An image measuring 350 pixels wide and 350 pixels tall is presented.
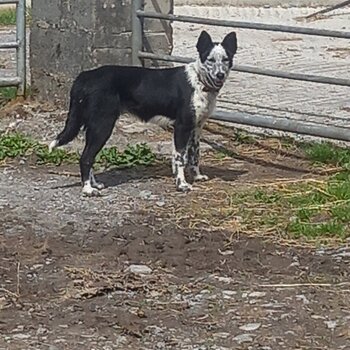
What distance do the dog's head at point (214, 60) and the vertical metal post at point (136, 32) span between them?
1750 mm

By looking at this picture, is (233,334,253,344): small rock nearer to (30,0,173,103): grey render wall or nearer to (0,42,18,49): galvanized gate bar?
(30,0,173,103): grey render wall

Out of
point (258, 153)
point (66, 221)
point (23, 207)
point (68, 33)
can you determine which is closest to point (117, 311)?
point (66, 221)

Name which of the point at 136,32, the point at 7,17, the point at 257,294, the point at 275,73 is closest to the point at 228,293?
the point at 257,294

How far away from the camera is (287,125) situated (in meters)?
8.41

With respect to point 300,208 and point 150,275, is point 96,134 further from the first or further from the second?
point 150,275

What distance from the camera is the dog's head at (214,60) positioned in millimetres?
7504

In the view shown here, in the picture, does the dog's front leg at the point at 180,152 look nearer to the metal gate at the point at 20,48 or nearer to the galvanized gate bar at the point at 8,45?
the galvanized gate bar at the point at 8,45

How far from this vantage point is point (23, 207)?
7.23 m

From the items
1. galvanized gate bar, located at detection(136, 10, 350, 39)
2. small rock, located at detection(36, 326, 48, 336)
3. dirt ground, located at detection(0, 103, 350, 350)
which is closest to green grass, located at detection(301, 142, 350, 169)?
dirt ground, located at detection(0, 103, 350, 350)

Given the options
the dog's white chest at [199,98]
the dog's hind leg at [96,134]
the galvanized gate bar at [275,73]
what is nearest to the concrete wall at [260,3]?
the galvanized gate bar at [275,73]

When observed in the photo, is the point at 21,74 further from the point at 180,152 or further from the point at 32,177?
the point at 180,152

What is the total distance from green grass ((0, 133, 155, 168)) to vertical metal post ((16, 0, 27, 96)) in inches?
50.2

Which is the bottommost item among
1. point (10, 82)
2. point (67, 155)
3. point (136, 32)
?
point (67, 155)

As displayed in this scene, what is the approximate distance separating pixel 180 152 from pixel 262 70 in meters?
1.26
